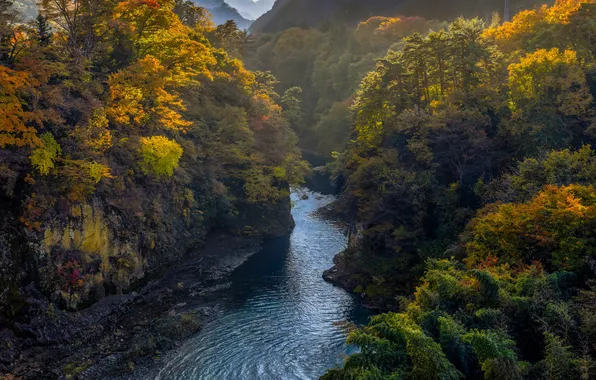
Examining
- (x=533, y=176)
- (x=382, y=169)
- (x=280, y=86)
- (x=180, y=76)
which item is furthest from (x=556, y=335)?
(x=280, y=86)

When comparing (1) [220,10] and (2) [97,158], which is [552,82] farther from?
(1) [220,10]

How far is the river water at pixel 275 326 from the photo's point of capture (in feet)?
76.8

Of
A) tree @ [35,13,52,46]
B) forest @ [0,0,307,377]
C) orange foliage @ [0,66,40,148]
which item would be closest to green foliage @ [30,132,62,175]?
forest @ [0,0,307,377]

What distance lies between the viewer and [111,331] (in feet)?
85.6

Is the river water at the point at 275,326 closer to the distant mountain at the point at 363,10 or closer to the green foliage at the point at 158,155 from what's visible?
the green foliage at the point at 158,155

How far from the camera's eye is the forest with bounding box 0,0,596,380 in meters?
16.6

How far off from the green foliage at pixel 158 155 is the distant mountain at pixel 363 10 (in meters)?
79.3

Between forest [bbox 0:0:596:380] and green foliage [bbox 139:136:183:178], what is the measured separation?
103mm

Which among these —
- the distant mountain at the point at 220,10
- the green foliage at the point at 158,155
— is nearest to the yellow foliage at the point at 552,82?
the green foliage at the point at 158,155

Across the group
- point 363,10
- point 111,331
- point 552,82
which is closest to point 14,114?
point 111,331

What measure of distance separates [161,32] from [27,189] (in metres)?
17.5

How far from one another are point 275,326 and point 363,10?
124277 mm

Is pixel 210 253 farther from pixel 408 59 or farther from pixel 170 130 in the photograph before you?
pixel 408 59

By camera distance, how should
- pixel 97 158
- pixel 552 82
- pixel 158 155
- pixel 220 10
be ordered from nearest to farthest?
pixel 97 158 < pixel 158 155 < pixel 552 82 < pixel 220 10
